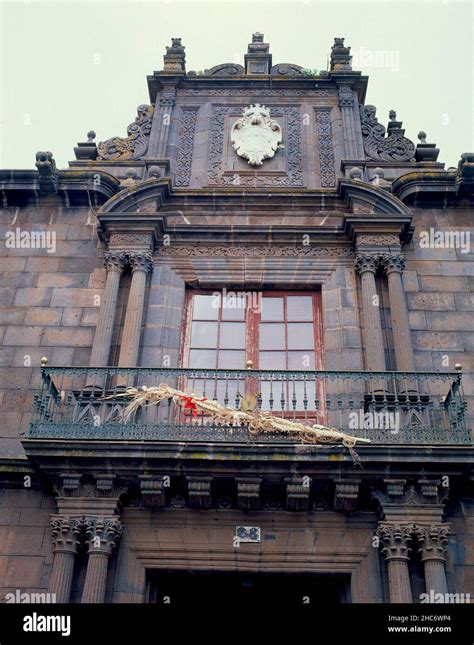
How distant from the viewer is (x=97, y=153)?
14047 millimetres

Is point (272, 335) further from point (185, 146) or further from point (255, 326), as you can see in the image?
point (185, 146)

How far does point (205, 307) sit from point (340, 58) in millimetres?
6304

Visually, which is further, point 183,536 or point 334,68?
point 334,68

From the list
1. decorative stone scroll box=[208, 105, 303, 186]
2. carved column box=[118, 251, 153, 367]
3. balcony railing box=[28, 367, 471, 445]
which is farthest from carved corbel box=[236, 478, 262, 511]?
decorative stone scroll box=[208, 105, 303, 186]

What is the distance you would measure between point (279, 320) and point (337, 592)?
403 cm

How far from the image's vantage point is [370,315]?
11.2 m

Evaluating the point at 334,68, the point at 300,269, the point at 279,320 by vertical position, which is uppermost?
the point at 334,68

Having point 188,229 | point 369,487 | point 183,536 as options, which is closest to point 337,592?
point 369,487

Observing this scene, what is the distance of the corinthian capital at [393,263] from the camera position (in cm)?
1168

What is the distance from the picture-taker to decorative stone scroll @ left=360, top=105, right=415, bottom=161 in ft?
45.3

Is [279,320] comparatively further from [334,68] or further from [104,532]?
[334,68]

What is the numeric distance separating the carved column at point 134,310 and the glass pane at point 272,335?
182 cm

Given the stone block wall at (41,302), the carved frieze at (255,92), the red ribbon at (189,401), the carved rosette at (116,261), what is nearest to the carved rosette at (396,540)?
the red ribbon at (189,401)

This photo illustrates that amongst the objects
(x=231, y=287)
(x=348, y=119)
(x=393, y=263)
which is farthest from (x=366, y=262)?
(x=348, y=119)
